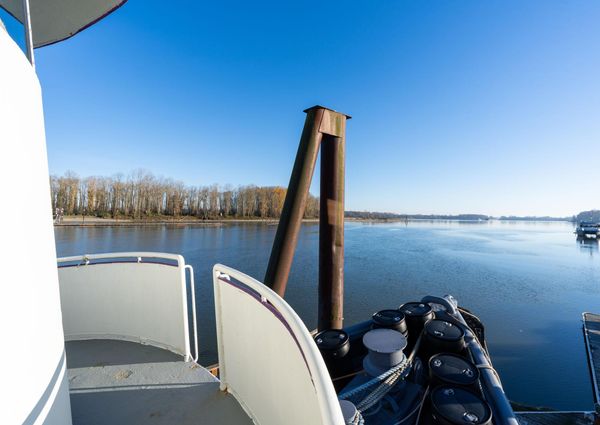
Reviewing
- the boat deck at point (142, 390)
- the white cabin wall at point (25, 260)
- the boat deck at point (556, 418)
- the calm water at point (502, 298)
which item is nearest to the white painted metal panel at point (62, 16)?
the white cabin wall at point (25, 260)

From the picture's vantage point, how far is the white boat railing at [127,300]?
9.92 ft

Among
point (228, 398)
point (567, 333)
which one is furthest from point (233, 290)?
point (567, 333)

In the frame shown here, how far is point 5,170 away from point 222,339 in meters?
1.94

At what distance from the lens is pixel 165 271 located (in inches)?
120

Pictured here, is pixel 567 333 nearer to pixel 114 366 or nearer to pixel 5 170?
pixel 114 366

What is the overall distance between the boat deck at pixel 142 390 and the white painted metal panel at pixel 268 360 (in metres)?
0.22

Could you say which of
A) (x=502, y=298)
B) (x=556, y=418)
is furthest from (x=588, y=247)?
(x=556, y=418)

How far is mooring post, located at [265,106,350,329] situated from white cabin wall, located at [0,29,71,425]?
7.47ft

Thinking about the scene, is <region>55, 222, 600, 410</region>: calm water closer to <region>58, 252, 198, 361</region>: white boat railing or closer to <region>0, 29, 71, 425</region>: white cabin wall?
<region>58, 252, 198, 361</region>: white boat railing

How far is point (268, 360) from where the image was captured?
178 centimetres

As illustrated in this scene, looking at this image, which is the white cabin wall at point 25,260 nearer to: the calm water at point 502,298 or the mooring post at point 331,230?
the mooring post at point 331,230

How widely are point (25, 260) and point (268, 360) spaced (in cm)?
142

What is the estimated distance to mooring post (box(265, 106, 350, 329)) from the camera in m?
3.56

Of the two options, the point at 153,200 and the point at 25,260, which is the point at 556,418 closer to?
the point at 25,260
